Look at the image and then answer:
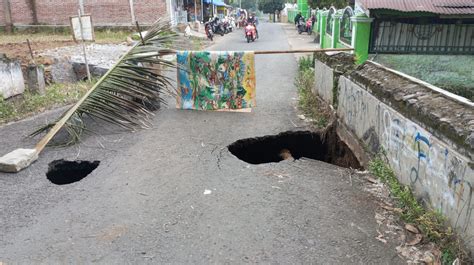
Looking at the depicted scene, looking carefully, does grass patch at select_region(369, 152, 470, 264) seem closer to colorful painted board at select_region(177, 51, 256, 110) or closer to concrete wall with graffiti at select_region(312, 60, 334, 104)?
concrete wall with graffiti at select_region(312, 60, 334, 104)

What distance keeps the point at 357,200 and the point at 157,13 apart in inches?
870

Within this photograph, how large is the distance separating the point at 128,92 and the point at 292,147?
2.97 metres

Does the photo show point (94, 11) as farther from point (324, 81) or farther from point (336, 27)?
point (324, 81)

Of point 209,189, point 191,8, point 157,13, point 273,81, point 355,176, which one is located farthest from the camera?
point 191,8

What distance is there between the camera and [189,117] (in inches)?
295

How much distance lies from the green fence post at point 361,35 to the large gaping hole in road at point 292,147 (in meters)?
3.68

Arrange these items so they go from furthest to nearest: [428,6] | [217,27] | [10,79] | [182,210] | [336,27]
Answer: [217,27], [336,27], [428,6], [10,79], [182,210]

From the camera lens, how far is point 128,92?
6.74 metres

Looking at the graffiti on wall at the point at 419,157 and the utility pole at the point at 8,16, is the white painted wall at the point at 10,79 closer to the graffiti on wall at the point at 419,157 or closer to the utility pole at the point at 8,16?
the graffiti on wall at the point at 419,157

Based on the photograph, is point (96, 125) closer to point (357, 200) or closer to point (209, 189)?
point (209, 189)

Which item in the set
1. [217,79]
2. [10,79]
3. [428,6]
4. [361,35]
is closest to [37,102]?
[10,79]

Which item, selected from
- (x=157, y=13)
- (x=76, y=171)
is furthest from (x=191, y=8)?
(x=76, y=171)

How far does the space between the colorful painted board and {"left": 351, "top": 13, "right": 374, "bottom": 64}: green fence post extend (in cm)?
334

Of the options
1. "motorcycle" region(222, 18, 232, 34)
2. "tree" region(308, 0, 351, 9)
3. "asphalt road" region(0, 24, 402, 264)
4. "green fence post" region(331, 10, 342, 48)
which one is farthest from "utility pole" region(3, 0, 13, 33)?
"asphalt road" region(0, 24, 402, 264)
